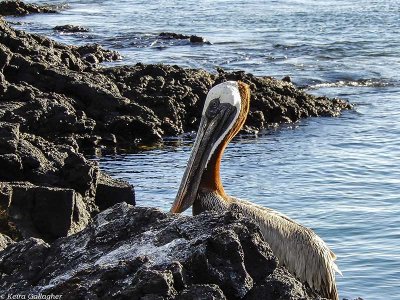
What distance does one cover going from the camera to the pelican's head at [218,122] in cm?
914

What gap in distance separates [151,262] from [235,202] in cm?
357

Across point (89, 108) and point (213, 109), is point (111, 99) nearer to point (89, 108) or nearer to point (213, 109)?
point (89, 108)

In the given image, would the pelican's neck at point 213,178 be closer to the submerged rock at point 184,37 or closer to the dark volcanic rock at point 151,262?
the dark volcanic rock at point 151,262

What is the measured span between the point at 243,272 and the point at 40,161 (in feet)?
18.8

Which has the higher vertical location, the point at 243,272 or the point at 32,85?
the point at 243,272

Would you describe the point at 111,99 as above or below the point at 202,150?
below

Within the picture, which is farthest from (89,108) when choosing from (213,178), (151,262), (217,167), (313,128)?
(151,262)

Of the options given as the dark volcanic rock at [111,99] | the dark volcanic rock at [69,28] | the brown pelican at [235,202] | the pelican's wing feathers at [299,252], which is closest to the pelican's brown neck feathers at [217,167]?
the brown pelican at [235,202]

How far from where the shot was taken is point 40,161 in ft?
34.4

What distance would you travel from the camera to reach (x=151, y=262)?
17.0ft

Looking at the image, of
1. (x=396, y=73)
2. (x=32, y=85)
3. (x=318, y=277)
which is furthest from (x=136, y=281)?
(x=396, y=73)

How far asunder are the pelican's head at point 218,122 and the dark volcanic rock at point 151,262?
3.29 m

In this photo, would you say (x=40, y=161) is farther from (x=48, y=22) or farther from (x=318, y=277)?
(x=48, y=22)

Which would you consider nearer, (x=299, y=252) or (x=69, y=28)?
(x=299, y=252)
